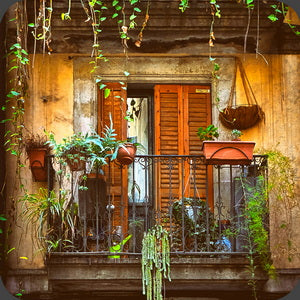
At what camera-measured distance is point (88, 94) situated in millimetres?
12047

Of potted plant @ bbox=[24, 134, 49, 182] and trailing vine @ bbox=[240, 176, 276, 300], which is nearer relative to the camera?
trailing vine @ bbox=[240, 176, 276, 300]

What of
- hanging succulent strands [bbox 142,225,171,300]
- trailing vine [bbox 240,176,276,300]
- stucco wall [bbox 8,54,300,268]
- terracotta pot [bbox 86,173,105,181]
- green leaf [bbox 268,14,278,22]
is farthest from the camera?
stucco wall [bbox 8,54,300,268]

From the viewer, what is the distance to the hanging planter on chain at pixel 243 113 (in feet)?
38.8

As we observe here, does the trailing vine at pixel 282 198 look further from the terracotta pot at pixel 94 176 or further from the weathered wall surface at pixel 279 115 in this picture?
the terracotta pot at pixel 94 176

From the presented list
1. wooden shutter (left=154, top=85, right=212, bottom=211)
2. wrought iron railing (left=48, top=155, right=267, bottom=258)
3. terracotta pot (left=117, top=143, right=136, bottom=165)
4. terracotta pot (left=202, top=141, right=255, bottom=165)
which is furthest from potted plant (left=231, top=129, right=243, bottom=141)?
terracotta pot (left=117, top=143, right=136, bottom=165)

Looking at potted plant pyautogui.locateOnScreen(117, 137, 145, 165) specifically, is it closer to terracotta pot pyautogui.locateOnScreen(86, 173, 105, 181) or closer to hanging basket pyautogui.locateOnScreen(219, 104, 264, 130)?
terracotta pot pyautogui.locateOnScreen(86, 173, 105, 181)

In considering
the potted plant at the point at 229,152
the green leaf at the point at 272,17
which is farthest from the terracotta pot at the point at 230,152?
the green leaf at the point at 272,17

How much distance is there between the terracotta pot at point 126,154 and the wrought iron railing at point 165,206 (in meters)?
0.12

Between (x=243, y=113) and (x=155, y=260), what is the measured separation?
240 centimetres

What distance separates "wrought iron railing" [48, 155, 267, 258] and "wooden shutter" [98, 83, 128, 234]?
0.01 meters

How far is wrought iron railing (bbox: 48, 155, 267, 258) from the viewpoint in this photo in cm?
1109

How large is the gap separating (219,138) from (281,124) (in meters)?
0.86

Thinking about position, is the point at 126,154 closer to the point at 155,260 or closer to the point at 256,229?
the point at 155,260

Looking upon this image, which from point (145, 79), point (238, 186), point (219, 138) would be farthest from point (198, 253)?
Result: point (145, 79)
